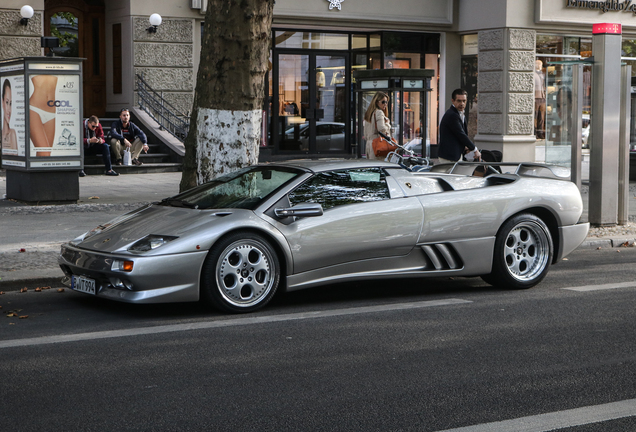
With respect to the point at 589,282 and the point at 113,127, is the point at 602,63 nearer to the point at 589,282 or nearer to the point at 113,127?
the point at 589,282

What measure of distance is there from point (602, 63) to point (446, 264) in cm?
556

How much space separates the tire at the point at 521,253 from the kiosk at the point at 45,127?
26.2 feet

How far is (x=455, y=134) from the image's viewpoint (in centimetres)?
1155

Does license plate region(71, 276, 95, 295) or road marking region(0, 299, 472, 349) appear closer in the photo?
road marking region(0, 299, 472, 349)

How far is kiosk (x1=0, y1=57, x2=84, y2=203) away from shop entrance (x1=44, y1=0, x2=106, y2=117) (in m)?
8.47

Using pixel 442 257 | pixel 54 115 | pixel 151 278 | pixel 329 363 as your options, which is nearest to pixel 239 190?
pixel 151 278

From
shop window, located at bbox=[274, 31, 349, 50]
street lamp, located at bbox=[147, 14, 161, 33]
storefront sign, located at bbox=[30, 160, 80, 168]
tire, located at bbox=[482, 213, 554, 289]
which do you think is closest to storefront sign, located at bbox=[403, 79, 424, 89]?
storefront sign, located at bbox=[30, 160, 80, 168]

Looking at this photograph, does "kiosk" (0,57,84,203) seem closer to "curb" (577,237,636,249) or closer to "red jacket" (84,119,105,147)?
"red jacket" (84,119,105,147)

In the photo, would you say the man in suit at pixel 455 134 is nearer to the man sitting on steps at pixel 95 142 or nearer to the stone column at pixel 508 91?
the man sitting on steps at pixel 95 142

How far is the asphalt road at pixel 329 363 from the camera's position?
166 inches

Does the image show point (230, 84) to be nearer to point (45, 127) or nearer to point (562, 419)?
point (45, 127)

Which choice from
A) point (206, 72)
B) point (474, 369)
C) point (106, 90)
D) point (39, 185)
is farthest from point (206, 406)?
point (106, 90)

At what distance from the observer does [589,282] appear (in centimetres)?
816

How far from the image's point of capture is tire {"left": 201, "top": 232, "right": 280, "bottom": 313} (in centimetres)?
648
